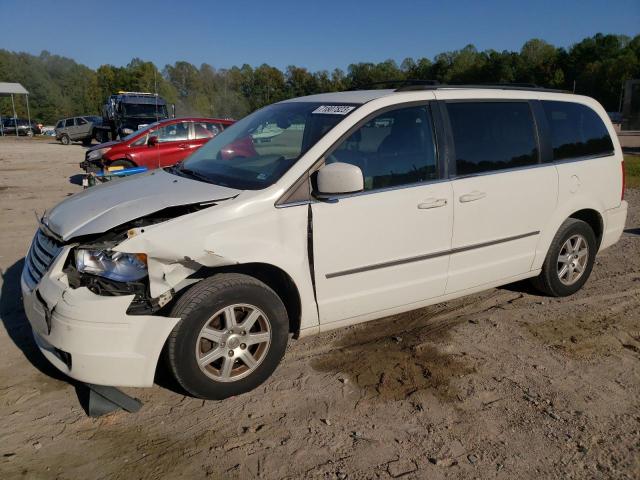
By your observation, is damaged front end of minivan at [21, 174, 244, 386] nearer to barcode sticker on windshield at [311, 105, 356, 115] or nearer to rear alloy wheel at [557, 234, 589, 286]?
barcode sticker on windshield at [311, 105, 356, 115]

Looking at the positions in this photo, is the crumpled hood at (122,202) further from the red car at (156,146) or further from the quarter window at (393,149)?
the red car at (156,146)

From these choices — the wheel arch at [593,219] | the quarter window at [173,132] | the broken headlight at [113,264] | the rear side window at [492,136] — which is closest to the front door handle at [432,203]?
the rear side window at [492,136]

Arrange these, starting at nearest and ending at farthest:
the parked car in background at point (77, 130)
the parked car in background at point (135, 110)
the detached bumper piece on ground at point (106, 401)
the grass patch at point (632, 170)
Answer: the detached bumper piece on ground at point (106, 401) → the grass patch at point (632, 170) → the parked car in background at point (135, 110) → the parked car in background at point (77, 130)


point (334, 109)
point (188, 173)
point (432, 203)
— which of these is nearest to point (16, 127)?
point (188, 173)

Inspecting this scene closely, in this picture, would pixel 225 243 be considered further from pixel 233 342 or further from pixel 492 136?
pixel 492 136

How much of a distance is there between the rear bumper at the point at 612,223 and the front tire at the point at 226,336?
11.6ft

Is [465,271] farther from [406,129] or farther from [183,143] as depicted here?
[183,143]

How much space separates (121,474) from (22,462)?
55 cm

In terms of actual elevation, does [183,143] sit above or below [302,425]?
above

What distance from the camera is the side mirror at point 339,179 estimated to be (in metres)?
3.20

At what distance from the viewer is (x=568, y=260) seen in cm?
487

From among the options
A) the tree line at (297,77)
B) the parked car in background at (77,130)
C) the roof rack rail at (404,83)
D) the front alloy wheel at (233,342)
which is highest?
the tree line at (297,77)

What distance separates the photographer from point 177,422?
120 inches

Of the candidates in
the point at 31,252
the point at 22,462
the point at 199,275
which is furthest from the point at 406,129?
the point at 22,462
